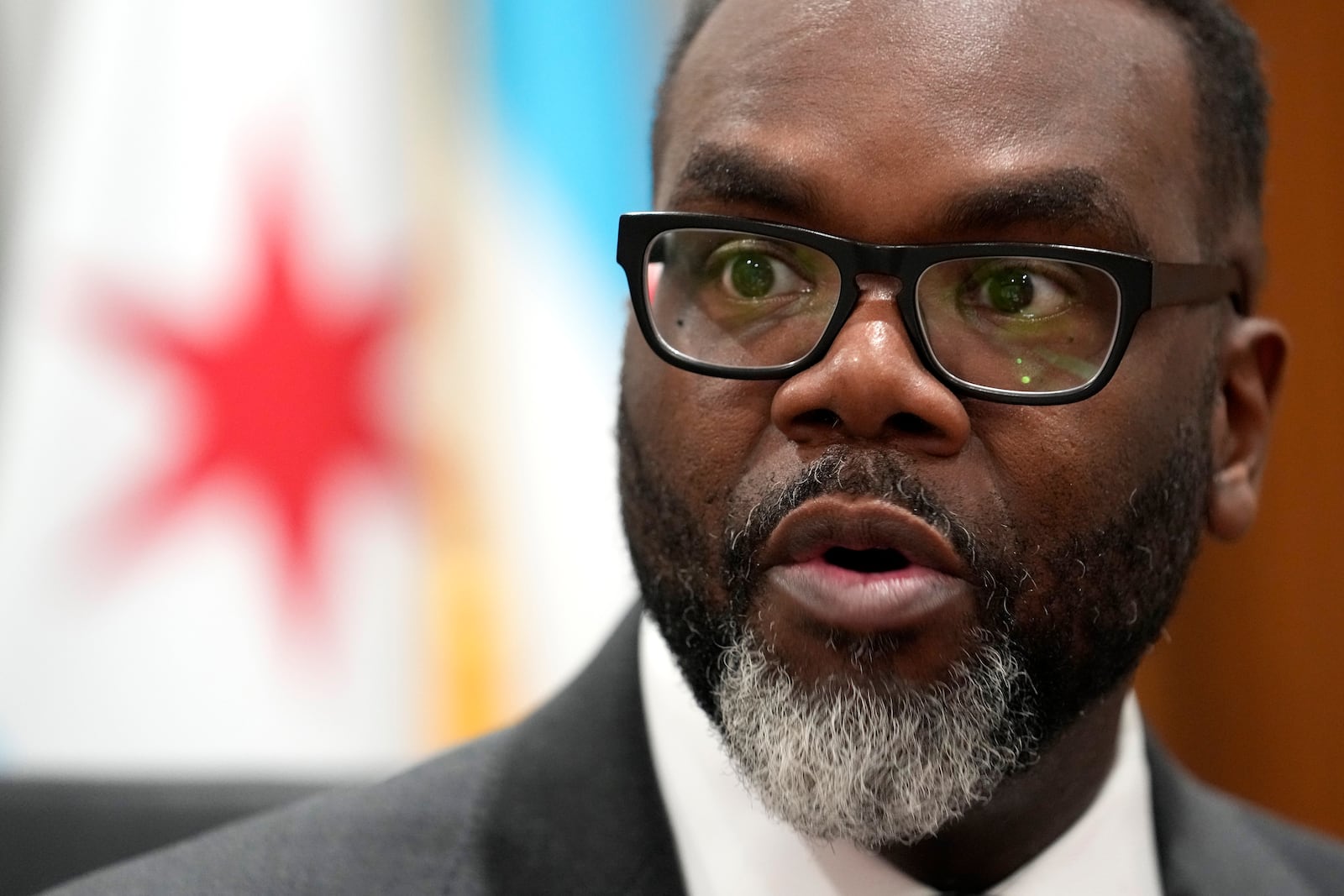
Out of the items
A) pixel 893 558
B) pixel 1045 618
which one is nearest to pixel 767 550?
pixel 893 558

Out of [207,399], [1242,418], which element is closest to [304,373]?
[207,399]

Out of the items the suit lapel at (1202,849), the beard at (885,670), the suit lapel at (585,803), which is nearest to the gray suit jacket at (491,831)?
the suit lapel at (585,803)

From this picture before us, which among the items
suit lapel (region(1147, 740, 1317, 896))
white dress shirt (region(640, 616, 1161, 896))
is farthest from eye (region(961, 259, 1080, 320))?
suit lapel (region(1147, 740, 1317, 896))

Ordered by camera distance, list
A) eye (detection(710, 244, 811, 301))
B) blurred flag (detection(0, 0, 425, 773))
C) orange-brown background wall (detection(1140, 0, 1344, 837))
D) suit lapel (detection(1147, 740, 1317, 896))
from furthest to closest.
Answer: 1. orange-brown background wall (detection(1140, 0, 1344, 837))
2. blurred flag (detection(0, 0, 425, 773))
3. suit lapel (detection(1147, 740, 1317, 896))
4. eye (detection(710, 244, 811, 301))

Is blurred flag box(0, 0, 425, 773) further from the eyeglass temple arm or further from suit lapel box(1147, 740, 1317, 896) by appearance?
the eyeglass temple arm

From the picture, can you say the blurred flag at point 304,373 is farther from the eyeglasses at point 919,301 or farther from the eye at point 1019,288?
the eye at point 1019,288

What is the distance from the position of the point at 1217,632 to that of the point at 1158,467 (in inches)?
59.8

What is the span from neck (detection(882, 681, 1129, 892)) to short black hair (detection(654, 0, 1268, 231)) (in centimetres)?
54

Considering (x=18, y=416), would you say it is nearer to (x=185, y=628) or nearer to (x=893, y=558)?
(x=185, y=628)

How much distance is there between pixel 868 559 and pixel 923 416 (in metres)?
0.13

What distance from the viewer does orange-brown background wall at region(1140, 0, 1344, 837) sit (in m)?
2.57

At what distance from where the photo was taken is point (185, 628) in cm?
244

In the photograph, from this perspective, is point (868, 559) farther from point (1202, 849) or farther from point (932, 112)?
point (1202, 849)

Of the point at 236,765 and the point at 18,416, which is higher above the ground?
the point at 18,416
